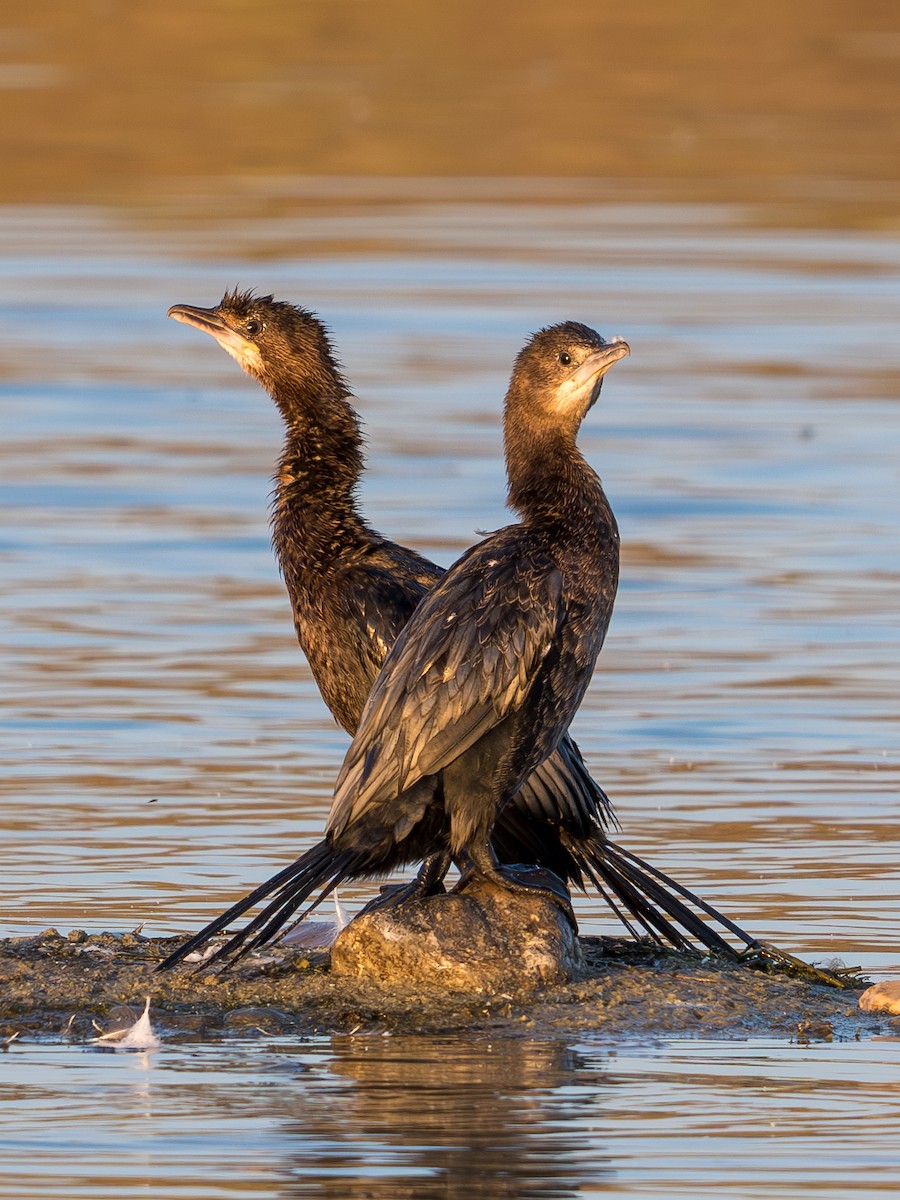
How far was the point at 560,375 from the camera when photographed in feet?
26.1

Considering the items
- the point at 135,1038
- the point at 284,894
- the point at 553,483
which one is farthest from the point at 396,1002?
the point at 553,483

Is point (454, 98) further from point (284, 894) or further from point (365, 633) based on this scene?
point (284, 894)

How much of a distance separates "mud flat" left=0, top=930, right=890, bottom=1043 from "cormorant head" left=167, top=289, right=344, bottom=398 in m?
1.79

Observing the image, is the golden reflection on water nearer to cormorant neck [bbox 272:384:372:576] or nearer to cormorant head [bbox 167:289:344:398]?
cormorant head [bbox 167:289:344:398]

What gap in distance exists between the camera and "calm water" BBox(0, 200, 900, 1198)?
6469 mm

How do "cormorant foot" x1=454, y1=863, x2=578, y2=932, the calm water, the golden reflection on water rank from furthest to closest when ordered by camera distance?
the golden reflection on water, "cormorant foot" x1=454, y1=863, x2=578, y2=932, the calm water

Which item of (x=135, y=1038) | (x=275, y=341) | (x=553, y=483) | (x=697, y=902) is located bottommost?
(x=135, y=1038)

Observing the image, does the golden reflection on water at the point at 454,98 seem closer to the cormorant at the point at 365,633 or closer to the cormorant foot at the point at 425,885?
the cormorant at the point at 365,633

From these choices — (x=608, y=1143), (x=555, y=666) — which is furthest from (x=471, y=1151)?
(x=555, y=666)

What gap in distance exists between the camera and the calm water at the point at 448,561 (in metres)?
6.47

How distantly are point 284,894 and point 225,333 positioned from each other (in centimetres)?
199

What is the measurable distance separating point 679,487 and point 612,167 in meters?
13.8

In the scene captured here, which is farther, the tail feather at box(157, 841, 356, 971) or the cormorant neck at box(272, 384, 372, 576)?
the cormorant neck at box(272, 384, 372, 576)

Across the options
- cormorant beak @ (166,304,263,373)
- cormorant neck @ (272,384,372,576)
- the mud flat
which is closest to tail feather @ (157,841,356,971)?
the mud flat
